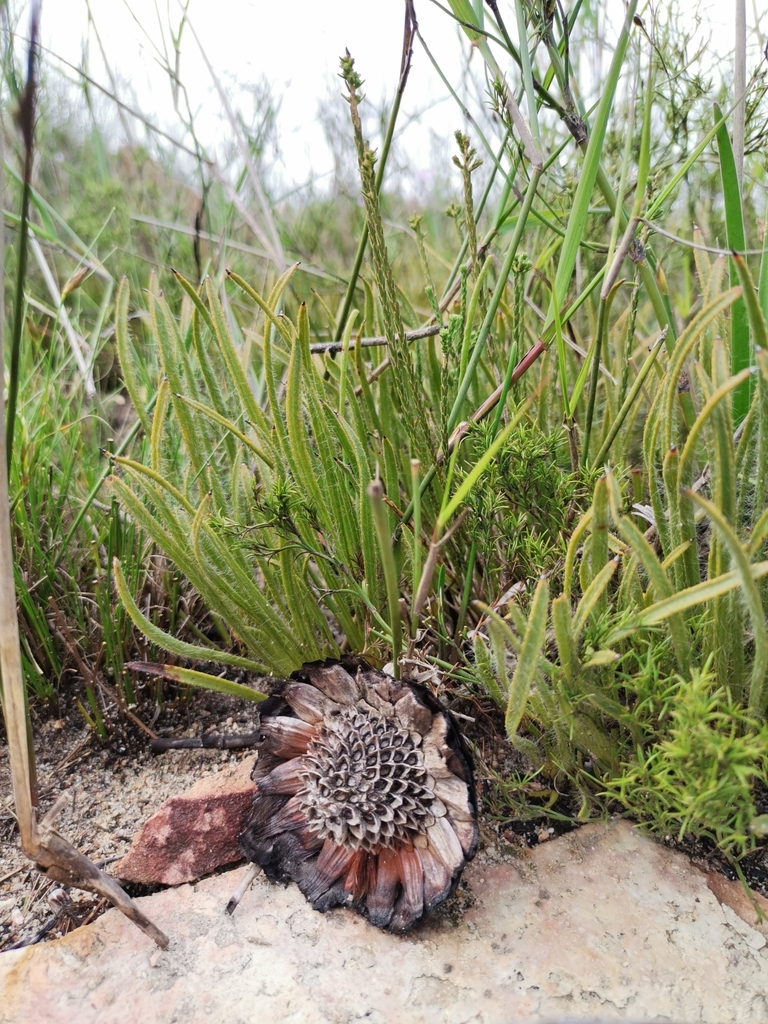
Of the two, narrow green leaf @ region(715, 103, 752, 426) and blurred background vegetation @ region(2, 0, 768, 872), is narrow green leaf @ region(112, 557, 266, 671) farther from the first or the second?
narrow green leaf @ region(715, 103, 752, 426)

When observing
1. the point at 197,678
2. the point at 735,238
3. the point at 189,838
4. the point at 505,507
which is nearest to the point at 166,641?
the point at 197,678

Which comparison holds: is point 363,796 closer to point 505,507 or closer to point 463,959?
point 463,959

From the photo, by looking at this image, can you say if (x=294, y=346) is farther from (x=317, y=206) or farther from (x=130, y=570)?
(x=317, y=206)

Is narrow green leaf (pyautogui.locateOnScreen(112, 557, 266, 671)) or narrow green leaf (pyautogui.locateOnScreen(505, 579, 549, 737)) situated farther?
narrow green leaf (pyautogui.locateOnScreen(112, 557, 266, 671))

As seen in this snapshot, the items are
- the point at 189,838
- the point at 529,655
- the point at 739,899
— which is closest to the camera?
the point at 529,655

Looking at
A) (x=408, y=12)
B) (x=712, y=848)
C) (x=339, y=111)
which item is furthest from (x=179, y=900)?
(x=339, y=111)

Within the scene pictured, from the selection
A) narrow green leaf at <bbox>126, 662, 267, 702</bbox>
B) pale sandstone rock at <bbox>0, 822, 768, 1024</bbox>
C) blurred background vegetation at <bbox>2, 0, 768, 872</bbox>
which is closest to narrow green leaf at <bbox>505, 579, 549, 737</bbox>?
blurred background vegetation at <bbox>2, 0, 768, 872</bbox>
